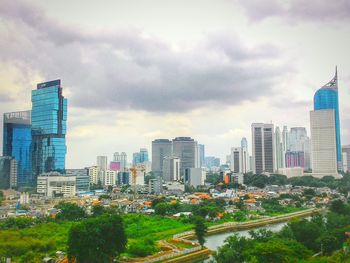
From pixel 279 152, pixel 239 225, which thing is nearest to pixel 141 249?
pixel 239 225

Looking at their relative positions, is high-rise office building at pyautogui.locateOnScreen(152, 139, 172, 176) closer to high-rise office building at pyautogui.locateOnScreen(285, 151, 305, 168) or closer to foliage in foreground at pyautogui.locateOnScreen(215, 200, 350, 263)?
high-rise office building at pyautogui.locateOnScreen(285, 151, 305, 168)

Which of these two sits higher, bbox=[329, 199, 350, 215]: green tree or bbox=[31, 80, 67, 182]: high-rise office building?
bbox=[31, 80, 67, 182]: high-rise office building

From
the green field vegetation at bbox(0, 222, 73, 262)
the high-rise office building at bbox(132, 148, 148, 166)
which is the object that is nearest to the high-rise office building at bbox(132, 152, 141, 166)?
the high-rise office building at bbox(132, 148, 148, 166)

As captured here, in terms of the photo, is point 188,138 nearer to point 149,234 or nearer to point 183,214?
point 183,214

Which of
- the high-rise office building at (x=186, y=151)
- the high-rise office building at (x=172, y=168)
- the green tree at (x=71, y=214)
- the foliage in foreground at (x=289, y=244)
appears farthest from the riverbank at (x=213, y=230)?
the high-rise office building at (x=186, y=151)

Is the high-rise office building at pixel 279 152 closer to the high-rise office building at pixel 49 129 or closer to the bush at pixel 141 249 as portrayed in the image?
the high-rise office building at pixel 49 129

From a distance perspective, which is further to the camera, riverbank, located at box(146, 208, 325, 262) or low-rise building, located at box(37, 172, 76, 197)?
low-rise building, located at box(37, 172, 76, 197)
